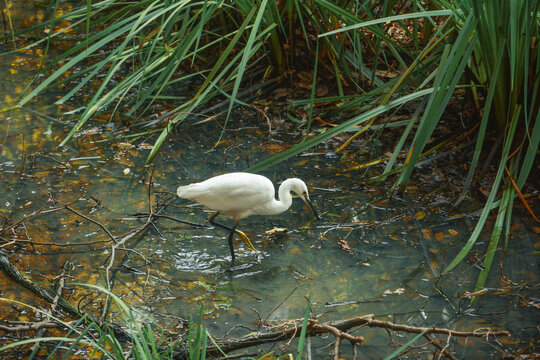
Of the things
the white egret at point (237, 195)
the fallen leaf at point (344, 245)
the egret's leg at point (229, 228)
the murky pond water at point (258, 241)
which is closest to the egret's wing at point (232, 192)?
the white egret at point (237, 195)

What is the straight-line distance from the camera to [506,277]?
3049mm

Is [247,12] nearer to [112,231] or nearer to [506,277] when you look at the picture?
[112,231]

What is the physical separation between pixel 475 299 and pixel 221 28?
2.77 metres

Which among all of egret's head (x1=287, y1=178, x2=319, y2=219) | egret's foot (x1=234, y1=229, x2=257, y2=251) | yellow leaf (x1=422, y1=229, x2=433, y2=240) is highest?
egret's head (x1=287, y1=178, x2=319, y2=219)

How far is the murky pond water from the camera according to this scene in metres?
2.85

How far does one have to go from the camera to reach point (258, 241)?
3.41m

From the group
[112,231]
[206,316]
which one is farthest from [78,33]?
[206,316]

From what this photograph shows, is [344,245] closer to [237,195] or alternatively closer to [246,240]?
[246,240]

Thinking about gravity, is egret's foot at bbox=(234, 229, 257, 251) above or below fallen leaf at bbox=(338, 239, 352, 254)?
above

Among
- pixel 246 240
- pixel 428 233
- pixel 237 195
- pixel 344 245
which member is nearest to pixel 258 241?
pixel 246 240

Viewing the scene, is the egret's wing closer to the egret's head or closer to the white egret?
the white egret

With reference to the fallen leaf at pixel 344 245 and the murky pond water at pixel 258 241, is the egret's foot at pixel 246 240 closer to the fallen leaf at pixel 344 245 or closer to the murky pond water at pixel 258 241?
the murky pond water at pixel 258 241

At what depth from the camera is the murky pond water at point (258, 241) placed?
2850mm

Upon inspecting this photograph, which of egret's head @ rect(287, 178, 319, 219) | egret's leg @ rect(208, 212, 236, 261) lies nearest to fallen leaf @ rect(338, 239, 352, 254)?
egret's head @ rect(287, 178, 319, 219)
